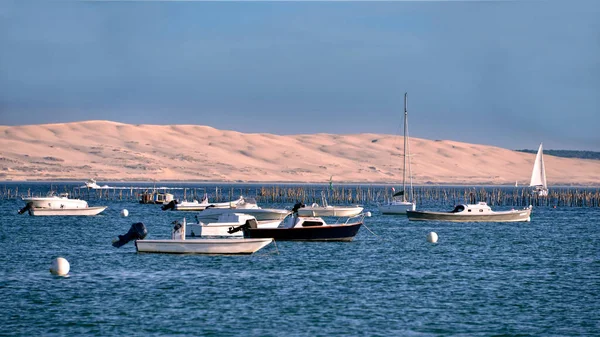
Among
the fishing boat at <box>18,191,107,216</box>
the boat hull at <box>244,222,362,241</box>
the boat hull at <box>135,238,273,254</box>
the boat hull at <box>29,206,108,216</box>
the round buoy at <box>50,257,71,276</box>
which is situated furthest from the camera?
the fishing boat at <box>18,191,107,216</box>

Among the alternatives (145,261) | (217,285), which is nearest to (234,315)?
(217,285)

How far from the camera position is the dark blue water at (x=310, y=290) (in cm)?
2798

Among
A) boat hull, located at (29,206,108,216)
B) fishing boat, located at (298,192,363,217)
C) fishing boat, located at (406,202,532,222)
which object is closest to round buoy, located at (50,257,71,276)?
fishing boat, located at (406,202,532,222)

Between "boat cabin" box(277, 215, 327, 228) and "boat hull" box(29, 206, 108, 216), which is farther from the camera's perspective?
"boat hull" box(29, 206, 108, 216)

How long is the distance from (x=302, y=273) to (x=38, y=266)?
37.3 ft

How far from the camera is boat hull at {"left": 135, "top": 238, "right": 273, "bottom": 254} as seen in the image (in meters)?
44.4

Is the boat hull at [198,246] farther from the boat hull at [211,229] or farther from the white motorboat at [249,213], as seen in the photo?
the white motorboat at [249,213]

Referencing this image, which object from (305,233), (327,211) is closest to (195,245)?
(305,233)

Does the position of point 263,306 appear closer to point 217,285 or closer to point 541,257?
point 217,285

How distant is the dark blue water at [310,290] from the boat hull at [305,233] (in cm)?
54

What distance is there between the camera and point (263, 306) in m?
31.3

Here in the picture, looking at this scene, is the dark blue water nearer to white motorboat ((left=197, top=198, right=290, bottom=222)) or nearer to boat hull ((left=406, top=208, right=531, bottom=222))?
white motorboat ((left=197, top=198, right=290, bottom=222))

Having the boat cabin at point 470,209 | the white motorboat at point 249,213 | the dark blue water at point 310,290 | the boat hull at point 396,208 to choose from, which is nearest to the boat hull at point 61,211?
the white motorboat at point 249,213

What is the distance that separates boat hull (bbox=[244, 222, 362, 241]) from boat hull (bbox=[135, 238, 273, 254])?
6.18m
